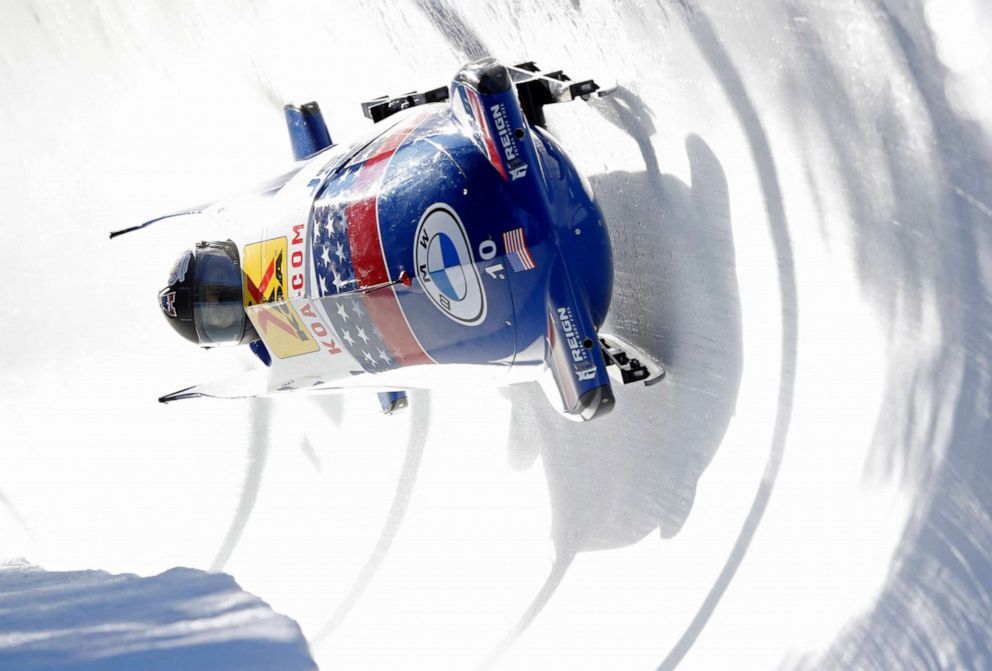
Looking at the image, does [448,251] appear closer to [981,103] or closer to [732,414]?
[732,414]

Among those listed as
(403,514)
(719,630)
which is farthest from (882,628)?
(403,514)

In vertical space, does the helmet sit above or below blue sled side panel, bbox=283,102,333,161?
below

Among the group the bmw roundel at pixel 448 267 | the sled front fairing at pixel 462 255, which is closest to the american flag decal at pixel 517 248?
the sled front fairing at pixel 462 255

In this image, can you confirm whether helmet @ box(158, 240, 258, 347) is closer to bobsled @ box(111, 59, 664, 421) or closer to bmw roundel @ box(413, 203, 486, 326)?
bobsled @ box(111, 59, 664, 421)

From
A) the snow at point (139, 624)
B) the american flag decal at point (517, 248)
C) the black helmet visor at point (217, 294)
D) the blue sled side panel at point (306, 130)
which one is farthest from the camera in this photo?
the snow at point (139, 624)

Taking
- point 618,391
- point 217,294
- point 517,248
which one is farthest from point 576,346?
point 217,294

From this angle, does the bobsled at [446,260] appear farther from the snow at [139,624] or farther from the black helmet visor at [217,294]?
the snow at [139,624]

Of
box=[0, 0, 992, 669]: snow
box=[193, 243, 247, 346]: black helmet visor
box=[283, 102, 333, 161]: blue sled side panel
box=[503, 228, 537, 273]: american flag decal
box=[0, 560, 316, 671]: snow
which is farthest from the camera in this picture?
box=[0, 560, 316, 671]: snow

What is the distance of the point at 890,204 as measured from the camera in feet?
7.63

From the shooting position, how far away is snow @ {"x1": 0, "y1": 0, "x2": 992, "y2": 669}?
A: 2316 millimetres

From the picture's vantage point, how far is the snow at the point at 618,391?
91.2 inches

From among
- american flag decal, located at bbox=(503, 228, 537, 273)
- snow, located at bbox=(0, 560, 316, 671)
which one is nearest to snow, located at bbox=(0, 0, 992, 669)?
snow, located at bbox=(0, 560, 316, 671)

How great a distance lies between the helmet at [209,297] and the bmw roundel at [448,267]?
1.12 m

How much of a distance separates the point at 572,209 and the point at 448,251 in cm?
36
